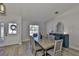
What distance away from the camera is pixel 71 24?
5.87 metres

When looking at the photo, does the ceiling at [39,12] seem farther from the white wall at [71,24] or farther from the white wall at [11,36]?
the white wall at [11,36]

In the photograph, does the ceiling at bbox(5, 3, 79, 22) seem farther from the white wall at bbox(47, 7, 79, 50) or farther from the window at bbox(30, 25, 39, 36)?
the window at bbox(30, 25, 39, 36)

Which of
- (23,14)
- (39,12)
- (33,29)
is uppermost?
(39,12)

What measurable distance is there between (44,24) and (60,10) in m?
1.22

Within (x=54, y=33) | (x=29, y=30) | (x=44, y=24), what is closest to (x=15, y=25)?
(x=29, y=30)

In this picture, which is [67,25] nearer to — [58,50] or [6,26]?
→ [58,50]

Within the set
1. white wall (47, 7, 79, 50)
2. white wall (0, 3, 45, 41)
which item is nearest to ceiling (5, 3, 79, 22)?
white wall (0, 3, 45, 41)

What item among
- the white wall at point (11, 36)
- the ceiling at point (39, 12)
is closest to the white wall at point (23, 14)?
the ceiling at point (39, 12)

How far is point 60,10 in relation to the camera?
20.2ft

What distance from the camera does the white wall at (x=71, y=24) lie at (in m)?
5.52

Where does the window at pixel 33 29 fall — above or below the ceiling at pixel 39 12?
below

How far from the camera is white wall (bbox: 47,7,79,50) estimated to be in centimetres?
552

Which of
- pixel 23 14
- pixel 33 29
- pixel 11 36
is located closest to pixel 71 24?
pixel 33 29

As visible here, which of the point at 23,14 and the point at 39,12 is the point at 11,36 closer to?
the point at 23,14
